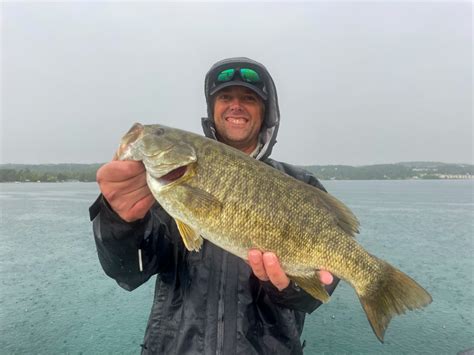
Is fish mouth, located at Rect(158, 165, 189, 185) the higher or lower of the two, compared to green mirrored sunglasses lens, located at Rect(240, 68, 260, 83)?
lower

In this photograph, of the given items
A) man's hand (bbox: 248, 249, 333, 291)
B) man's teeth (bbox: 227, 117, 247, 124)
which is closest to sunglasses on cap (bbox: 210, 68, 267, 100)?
man's teeth (bbox: 227, 117, 247, 124)

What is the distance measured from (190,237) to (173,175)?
23.6 inches

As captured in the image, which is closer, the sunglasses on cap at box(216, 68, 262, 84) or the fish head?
the fish head

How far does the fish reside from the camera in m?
3.01

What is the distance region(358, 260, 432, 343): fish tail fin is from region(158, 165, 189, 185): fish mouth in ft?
6.52

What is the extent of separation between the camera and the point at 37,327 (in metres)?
9.22

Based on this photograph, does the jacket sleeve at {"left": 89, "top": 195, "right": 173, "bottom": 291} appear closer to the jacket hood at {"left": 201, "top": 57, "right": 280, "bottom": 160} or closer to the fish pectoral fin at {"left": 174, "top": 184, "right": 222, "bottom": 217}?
the fish pectoral fin at {"left": 174, "top": 184, "right": 222, "bottom": 217}

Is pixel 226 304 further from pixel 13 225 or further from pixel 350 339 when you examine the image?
pixel 13 225

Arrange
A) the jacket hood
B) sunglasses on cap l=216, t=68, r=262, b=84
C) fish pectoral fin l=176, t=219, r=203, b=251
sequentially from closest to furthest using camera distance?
fish pectoral fin l=176, t=219, r=203, b=251 < sunglasses on cap l=216, t=68, r=262, b=84 < the jacket hood

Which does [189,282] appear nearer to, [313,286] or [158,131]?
[313,286]

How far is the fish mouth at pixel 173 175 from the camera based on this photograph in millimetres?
3154

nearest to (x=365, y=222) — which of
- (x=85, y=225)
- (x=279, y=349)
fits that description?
(x=85, y=225)

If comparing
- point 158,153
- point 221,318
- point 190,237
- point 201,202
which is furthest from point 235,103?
point 221,318

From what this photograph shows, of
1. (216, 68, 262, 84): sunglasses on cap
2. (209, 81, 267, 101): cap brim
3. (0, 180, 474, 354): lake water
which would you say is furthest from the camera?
(0, 180, 474, 354): lake water
